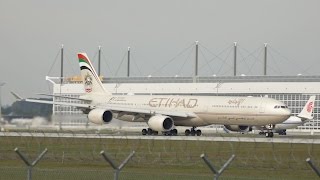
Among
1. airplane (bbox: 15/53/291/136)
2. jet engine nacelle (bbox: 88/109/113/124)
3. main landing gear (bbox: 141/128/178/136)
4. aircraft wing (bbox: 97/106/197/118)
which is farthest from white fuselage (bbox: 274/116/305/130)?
jet engine nacelle (bbox: 88/109/113/124)

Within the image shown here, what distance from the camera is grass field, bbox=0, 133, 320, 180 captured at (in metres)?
35.5

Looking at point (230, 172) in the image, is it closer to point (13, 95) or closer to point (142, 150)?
→ point (142, 150)

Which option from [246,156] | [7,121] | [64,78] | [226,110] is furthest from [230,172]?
[64,78]

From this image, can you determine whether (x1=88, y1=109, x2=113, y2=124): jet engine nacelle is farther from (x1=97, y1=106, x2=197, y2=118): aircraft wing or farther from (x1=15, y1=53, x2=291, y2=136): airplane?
(x1=97, y1=106, x2=197, y2=118): aircraft wing

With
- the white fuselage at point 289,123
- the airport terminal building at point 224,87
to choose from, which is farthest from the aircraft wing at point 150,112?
the airport terminal building at point 224,87

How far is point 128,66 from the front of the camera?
152 m

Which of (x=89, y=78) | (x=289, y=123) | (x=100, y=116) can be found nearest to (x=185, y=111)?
(x=100, y=116)

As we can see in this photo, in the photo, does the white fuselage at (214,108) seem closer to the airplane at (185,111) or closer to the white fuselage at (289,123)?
the airplane at (185,111)

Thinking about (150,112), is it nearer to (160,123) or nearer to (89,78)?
(160,123)

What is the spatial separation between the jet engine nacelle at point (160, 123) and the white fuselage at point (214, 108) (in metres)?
1.90

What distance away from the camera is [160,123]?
7975cm

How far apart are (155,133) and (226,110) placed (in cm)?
762

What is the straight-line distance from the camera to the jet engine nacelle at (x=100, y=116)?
8006 centimetres

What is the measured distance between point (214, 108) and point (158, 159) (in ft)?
118
